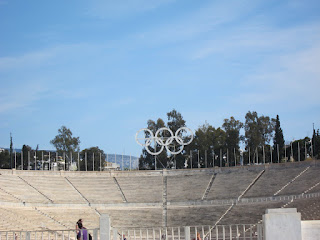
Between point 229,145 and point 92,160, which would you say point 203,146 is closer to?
point 229,145

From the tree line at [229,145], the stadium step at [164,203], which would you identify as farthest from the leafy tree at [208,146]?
the stadium step at [164,203]

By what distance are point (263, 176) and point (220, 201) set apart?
600 cm

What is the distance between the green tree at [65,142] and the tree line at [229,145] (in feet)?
41.0

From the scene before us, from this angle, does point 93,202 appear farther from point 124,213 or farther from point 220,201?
point 220,201

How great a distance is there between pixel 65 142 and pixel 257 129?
32.2 metres

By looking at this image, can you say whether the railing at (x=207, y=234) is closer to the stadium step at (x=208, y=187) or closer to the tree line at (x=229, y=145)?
the stadium step at (x=208, y=187)

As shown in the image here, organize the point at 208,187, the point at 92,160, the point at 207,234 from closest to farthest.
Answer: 1. the point at 207,234
2. the point at 208,187
3. the point at 92,160

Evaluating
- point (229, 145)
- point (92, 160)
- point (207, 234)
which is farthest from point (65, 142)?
point (207, 234)

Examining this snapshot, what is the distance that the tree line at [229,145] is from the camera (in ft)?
281

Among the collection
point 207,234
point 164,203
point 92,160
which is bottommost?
point 207,234

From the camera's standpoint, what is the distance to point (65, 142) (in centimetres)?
9938

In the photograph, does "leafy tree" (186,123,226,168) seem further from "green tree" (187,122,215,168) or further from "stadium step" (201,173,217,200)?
"stadium step" (201,173,217,200)

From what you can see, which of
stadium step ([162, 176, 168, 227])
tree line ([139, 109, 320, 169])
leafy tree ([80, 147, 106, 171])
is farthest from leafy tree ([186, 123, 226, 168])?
stadium step ([162, 176, 168, 227])

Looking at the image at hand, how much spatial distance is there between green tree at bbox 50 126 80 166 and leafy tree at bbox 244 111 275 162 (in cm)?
2886
